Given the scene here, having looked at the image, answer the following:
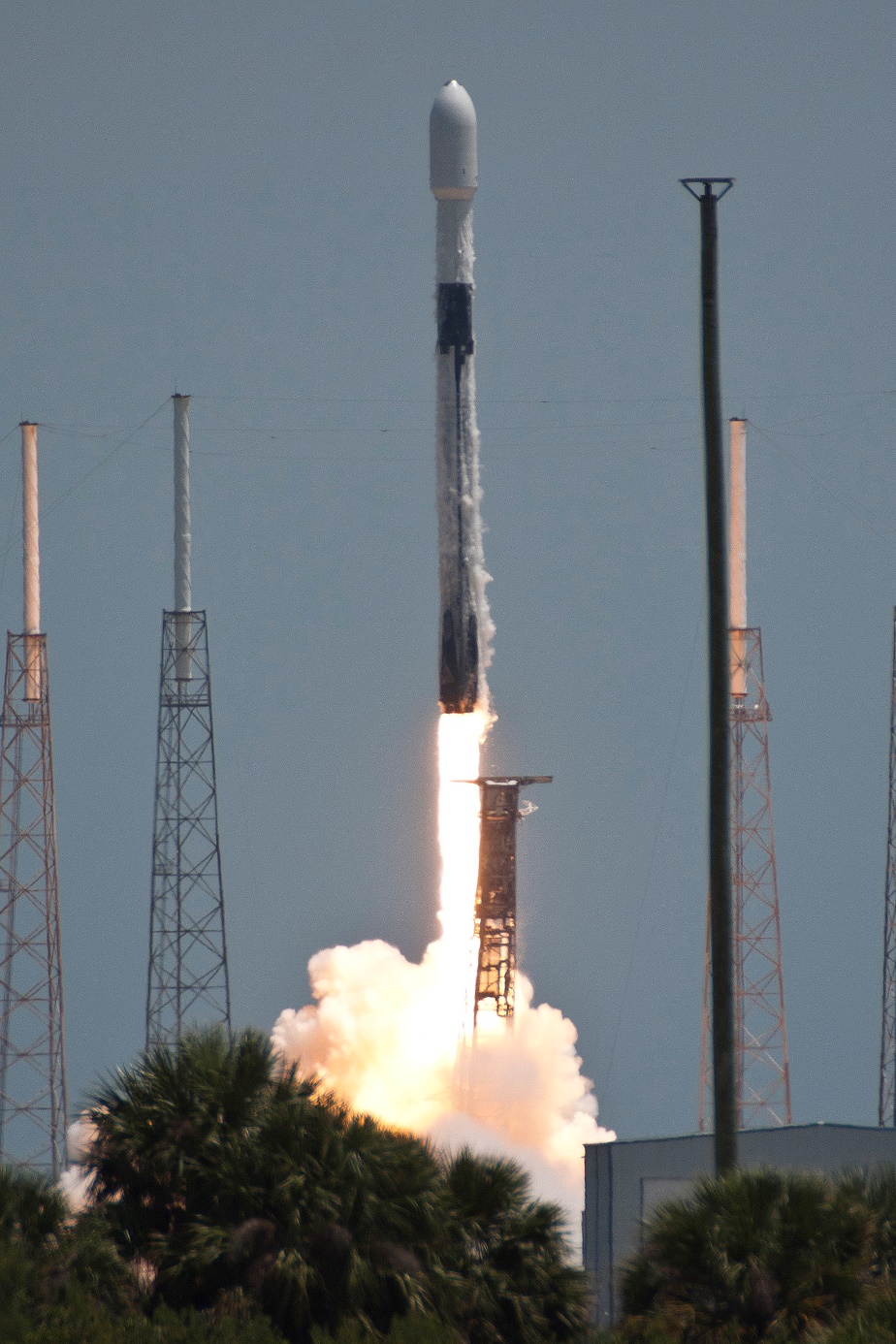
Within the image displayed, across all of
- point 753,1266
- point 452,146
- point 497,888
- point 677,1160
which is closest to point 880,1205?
point 753,1266

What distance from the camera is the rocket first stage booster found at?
61.3 metres

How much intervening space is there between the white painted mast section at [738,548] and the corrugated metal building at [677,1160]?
19.4 metres

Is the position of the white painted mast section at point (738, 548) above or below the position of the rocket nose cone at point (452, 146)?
below

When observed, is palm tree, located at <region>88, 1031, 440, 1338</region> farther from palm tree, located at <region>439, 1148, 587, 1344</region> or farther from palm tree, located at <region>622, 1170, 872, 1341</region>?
palm tree, located at <region>622, 1170, 872, 1341</region>

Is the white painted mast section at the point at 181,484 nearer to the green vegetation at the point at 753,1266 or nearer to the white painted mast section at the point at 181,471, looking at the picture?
the white painted mast section at the point at 181,471

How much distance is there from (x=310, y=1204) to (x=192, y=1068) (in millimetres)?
2418

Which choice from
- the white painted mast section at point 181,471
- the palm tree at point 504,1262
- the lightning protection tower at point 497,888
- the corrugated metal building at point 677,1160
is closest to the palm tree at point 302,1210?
the palm tree at point 504,1262

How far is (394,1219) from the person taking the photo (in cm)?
3145

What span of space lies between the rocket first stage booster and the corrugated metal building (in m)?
14.2

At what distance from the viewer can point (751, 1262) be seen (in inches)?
1163

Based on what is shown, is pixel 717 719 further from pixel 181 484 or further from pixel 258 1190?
pixel 181 484

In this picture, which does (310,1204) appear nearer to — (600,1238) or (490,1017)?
(600,1238)

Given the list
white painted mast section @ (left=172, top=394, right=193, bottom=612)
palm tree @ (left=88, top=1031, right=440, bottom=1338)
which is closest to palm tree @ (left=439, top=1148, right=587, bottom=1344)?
palm tree @ (left=88, top=1031, right=440, bottom=1338)

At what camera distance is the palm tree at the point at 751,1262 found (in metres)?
29.3
